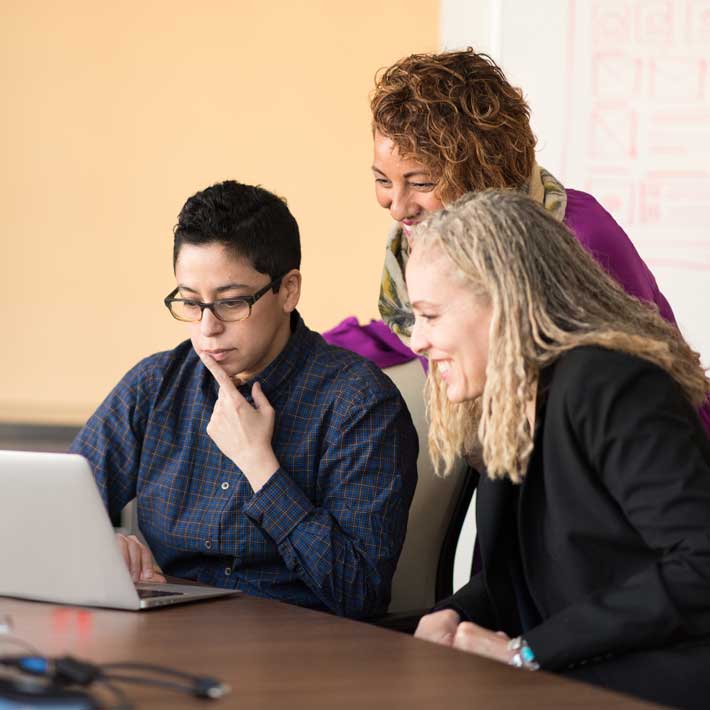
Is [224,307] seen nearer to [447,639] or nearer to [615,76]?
[447,639]

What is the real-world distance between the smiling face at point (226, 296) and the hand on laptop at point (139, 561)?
33 cm

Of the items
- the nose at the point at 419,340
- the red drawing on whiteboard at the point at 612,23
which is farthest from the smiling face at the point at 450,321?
the red drawing on whiteboard at the point at 612,23

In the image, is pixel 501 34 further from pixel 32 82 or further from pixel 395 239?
pixel 32 82

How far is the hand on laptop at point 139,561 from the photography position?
1895 millimetres

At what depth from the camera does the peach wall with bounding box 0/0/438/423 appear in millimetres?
3559

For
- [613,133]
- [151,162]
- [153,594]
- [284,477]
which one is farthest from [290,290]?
[151,162]

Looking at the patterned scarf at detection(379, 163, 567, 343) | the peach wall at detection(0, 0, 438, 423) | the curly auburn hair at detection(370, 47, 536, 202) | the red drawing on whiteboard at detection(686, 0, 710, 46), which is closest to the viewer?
the curly auburn hair at detection(370, 47, 536, 202)

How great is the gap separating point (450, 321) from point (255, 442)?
49 cm

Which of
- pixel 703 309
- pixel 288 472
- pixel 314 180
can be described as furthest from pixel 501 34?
pixel 288 472

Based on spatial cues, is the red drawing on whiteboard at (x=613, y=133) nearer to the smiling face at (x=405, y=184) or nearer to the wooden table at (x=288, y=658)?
the smiling face at (x=405, y=184)

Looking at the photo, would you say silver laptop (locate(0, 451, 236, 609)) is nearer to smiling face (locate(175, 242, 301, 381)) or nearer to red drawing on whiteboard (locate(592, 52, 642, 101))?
smiling face (locate(175, 242, 301, 381))

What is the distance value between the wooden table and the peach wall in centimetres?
201

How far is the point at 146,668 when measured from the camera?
1.21m

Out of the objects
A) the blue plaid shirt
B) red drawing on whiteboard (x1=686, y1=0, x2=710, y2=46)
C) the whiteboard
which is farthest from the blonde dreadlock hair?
red drawing on whiteboard (x1=686, y1=0, x2=710, y2=46)
